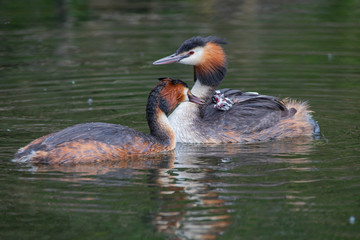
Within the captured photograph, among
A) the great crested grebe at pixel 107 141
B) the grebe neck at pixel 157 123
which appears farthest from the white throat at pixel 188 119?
the grebe neck at pixel 157 123

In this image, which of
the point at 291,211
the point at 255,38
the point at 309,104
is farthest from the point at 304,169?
the point at 255,38

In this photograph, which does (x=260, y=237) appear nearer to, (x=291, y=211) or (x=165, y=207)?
(x=291, y=211)

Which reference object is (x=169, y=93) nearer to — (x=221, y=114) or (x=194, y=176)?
(x=221, y=114)

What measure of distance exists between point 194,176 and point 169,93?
160 cm

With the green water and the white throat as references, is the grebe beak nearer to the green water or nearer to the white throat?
the white throat

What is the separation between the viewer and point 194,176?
731cm

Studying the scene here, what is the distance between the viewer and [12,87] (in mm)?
11906

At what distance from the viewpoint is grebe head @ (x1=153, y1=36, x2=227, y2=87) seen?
9.41 m

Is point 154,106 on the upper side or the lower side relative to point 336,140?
upper

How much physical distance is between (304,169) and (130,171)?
75.8 inches

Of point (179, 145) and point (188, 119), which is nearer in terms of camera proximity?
point (179, 145)

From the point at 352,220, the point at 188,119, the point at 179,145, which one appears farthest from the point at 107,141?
the point at 352,220

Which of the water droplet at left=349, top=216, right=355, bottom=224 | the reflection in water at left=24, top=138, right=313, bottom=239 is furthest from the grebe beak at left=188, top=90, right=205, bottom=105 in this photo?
the water droplet at left=349, top=216, right=355, bottom=224

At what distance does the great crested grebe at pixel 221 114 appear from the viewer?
29.8 feet
